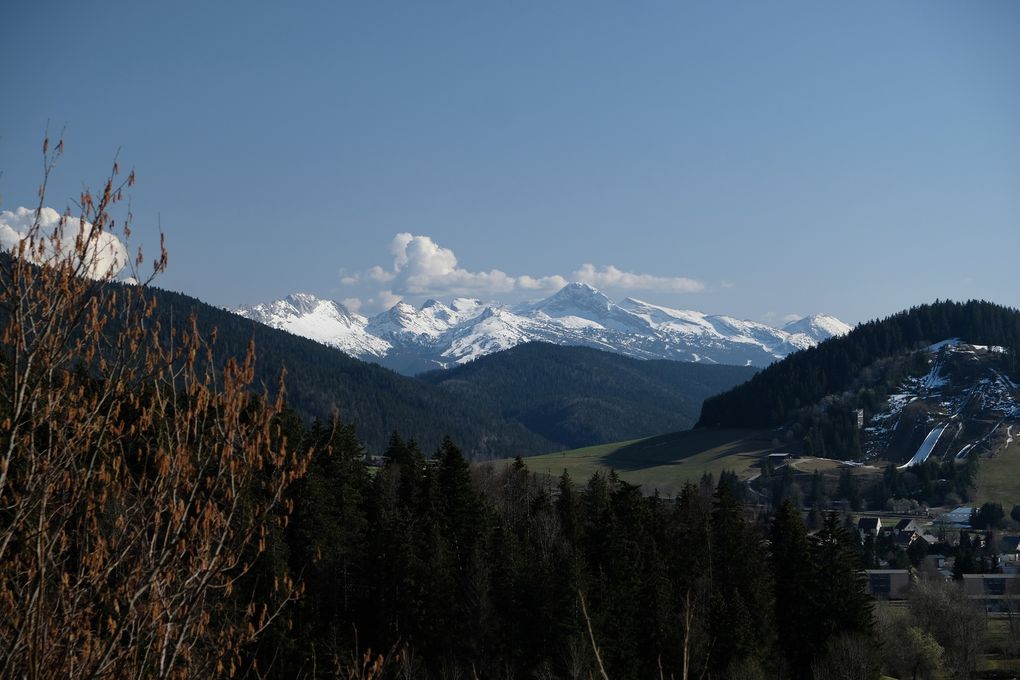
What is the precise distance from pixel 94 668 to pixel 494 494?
67.8 meters

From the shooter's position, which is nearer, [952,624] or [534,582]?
[534,582]

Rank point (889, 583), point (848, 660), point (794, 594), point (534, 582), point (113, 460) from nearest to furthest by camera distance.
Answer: point (113, 460), point (534, 582), point (848, 660), point (794, 594), point (889, 583)

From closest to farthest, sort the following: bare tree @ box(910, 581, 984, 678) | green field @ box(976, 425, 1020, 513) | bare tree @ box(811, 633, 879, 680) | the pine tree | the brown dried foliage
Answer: the brown dried foliage, bare tree @ box(811, 633, 879, 680), the pine tree, bare tree @ box(910, 581, 984, 678), green field @ box(976, 425, 1020, 513)

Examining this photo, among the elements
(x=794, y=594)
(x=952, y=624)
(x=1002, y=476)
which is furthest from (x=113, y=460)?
(x=1002, y=476)

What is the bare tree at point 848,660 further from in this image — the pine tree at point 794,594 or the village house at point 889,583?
the village house at point 889,583

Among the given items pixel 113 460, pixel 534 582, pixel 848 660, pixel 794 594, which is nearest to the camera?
pixel 113 460

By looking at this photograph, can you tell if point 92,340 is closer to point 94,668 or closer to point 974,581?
point 94,668

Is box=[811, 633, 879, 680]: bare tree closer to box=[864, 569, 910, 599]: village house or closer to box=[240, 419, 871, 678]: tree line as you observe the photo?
box=[240, 419, 871, 678]: tree line

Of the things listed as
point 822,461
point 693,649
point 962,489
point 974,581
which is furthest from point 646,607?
point 822,461

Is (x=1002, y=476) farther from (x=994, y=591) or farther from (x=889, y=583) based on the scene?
(x=889, y=583)

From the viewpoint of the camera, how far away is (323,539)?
49.0 meters

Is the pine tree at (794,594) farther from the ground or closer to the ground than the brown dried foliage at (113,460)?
closer to the ground

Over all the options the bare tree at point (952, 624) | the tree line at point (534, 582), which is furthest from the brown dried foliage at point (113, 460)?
the bare tree at point (952, 624)

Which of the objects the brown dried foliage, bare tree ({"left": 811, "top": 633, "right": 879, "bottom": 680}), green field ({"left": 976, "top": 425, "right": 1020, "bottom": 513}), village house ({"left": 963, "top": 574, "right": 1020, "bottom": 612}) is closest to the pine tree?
bare tree ({"left": 811, "top": 633, "right": 879, "bottom": 680})
